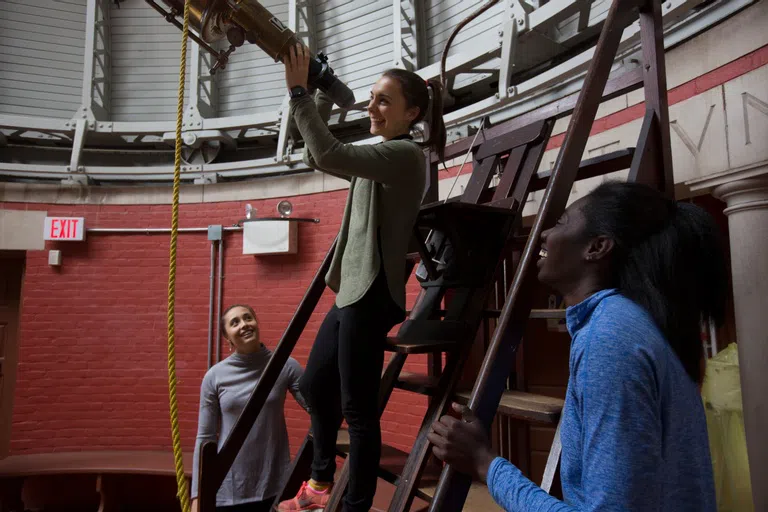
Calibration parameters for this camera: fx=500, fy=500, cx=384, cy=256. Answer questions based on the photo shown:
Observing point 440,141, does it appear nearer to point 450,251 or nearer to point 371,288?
point 450,251

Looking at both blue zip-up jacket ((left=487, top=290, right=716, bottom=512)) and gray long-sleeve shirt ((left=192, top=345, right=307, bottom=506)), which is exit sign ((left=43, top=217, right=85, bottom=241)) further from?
blue zip-up jacket ((left=487, top=290, right=716, bottom=512))

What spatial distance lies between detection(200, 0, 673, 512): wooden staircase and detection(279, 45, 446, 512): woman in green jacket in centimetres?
7

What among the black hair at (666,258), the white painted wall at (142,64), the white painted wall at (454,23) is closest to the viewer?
the black hair at (666,258)

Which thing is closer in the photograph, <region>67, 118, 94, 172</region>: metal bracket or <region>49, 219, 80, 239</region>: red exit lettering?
<region>49, 219, 80, 239</region>: red exit lettering

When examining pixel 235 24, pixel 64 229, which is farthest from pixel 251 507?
pixel 64 229

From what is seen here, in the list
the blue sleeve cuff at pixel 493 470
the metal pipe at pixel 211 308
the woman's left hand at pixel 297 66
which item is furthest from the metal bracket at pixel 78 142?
the blue sleeve cuff at pixel 493 470

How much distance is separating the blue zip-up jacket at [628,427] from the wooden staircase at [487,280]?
26cm

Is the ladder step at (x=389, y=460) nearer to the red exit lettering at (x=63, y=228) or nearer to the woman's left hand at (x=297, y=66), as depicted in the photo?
the woman's left hand at (x=297, y=66)

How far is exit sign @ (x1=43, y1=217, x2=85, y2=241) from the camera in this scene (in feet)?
13.4

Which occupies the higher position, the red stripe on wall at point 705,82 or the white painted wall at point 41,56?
the white painted wall at point 41,56

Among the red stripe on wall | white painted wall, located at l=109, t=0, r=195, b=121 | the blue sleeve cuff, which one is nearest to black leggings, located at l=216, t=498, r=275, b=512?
the blue sleeve cuff

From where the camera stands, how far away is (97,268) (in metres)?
4.17

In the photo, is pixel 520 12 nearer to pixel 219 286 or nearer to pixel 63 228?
pixel 219 286

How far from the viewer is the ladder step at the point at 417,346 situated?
1158 millimetres
